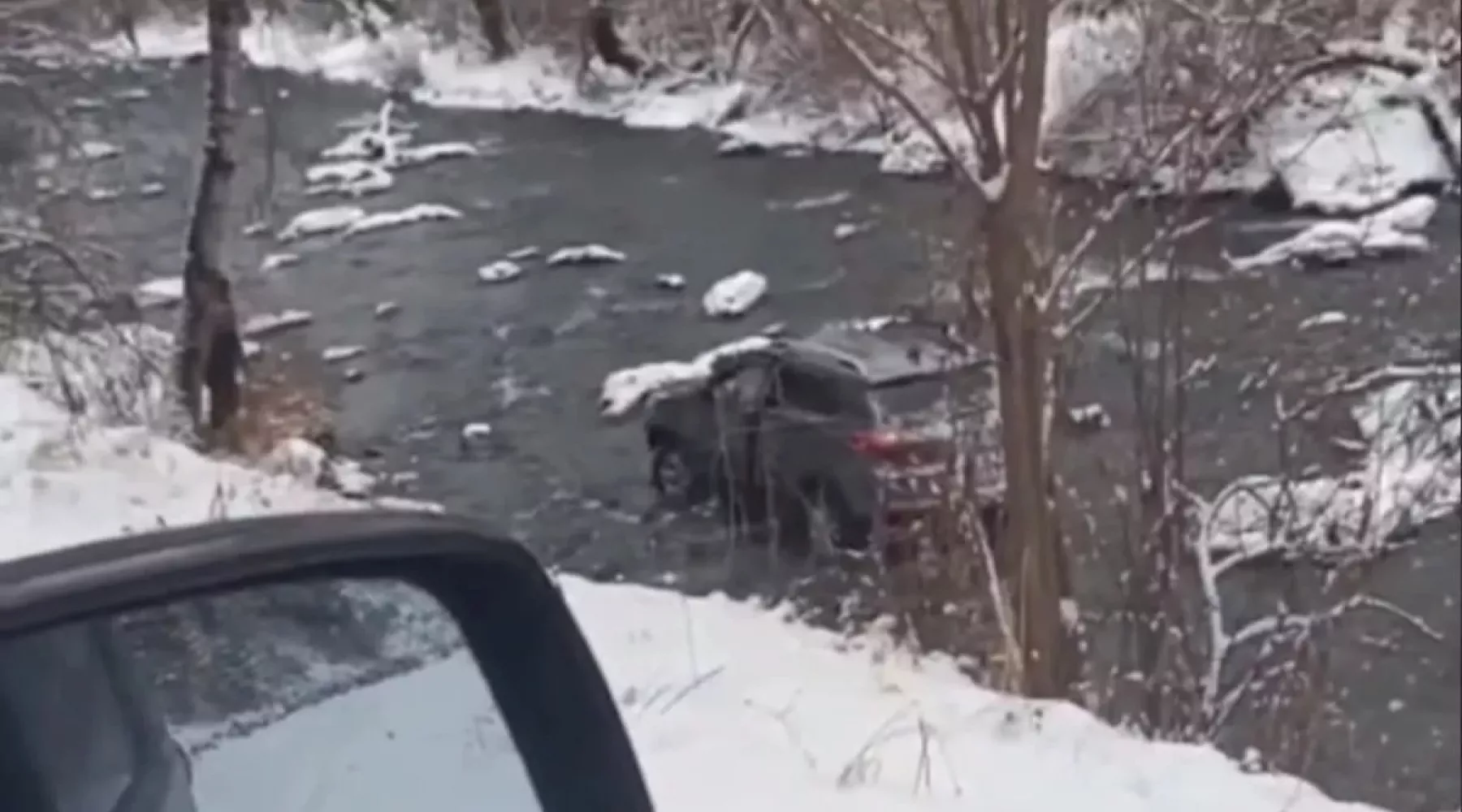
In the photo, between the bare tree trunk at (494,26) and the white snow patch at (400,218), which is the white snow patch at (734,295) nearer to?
the white snow patch at (400,218)

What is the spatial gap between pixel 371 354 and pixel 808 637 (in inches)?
400

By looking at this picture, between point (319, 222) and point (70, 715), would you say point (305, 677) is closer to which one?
point (70, 715)

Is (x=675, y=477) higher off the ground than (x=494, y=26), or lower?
lower

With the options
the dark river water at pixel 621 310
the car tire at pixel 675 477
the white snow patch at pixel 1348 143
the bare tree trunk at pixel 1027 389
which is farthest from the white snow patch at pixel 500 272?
the bare tree trunk at pixel 1027 389

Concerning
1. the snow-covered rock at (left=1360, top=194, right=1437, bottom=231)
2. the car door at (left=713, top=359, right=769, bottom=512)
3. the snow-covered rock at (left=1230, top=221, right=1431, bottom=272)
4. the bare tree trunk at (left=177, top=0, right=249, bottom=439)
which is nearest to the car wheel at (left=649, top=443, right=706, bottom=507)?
the car door at (left=713, top=359, right=769, bottom=512)

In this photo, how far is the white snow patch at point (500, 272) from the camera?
1900 cm

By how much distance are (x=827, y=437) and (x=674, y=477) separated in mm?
2274

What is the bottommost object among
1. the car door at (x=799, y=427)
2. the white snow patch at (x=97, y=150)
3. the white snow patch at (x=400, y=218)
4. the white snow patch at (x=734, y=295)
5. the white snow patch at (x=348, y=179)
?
the white snow patch at (x=734, y=295)

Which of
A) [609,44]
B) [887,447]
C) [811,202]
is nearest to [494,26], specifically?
[609,44]

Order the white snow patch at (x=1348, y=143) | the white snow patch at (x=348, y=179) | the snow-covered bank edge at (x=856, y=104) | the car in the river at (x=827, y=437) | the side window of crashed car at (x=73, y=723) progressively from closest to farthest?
the side window of crashed car at (x=73, y=723)
the snow-covered bank edge at (x=856, y=104)
the car in the river at (x=827, y=437)
the white snow patch at (x=1348, y=143)
the white snow patch at (x=348, y=179)

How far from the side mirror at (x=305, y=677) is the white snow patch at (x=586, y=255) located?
17.8m

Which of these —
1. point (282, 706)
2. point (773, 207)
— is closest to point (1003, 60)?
point (282, 706)

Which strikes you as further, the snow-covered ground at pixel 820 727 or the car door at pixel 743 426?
the car door at pixel 743 426

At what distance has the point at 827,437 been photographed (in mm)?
11305
